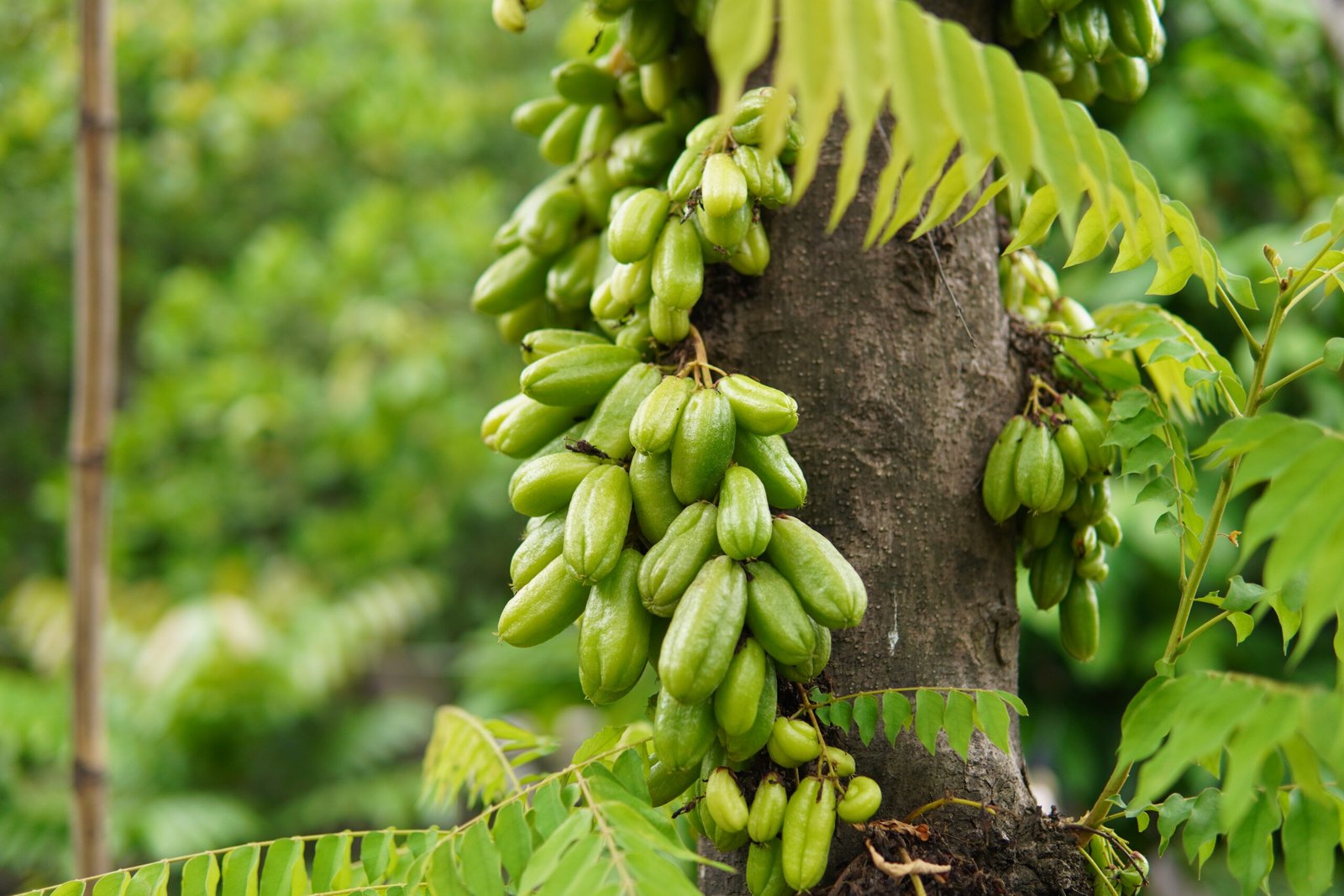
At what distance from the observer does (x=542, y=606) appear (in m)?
1.08

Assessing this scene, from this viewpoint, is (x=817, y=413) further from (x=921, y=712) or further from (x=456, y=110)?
(x=456, y=110)

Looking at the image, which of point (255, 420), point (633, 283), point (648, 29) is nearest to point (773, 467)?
point (633, 283)

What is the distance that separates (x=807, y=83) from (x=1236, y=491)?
54cm

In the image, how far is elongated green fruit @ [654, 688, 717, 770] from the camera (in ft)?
3.33

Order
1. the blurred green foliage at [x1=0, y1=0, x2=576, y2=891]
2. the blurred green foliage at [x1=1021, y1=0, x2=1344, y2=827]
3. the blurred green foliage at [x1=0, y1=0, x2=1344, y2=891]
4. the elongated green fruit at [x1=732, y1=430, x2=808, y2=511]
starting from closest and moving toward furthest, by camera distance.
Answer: the elongated green fruit at [x1=732, y1=430, x2=808, y2=511] → the blurred green foliage at [x1=1021, y1=0, x2=1344, y2=827] → the blurred green foliage at [x1=0, y1=0, x2=1344, y2=891] → the blurred green foliage at [x1=0, y1=0, x2=576, y2=891]

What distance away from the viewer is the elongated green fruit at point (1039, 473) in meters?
1.18

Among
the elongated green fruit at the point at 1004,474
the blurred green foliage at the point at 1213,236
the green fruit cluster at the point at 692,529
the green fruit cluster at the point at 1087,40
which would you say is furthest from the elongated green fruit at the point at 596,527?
the blurred green foliage at the point at 1213,236

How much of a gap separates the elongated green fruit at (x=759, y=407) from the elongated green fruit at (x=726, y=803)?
1.19ft

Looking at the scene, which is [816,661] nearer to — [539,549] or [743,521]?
[743,521]

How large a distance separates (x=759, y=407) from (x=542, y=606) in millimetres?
307

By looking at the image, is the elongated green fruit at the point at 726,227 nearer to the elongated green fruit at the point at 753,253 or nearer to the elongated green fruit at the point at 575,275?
the elongated green fruit at the point at 753,253

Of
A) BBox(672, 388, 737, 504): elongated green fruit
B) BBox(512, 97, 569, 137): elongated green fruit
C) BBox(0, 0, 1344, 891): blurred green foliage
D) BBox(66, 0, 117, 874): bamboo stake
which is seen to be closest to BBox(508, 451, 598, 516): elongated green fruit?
BBox(672, 388, 737, 504): elongated green fruit

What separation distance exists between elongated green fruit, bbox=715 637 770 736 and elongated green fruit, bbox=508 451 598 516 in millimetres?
196

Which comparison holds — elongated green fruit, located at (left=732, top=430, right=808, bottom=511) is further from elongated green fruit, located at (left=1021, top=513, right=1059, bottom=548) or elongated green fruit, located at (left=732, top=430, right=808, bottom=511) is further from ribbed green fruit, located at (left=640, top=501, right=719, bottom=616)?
elongated green fruit, located at (left=1021, top=513, right=1059, bottom=548)
